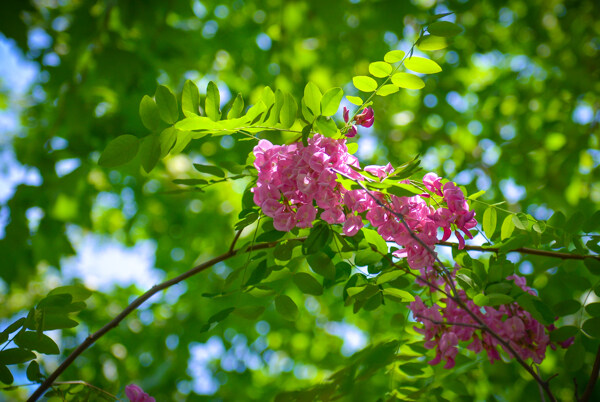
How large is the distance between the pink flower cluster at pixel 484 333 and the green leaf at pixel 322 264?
192 mm

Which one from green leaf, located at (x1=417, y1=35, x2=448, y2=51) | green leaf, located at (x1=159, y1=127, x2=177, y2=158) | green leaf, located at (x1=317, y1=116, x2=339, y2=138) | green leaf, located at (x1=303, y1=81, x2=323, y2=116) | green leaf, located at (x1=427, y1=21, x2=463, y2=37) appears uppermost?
green leaf, located at (x1=427, y1=21, x2=463, y2=37)

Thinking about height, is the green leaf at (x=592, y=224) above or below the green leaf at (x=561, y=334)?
above

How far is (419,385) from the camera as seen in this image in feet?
3.63

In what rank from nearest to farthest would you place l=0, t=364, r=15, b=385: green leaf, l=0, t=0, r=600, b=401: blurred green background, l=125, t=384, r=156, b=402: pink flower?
l=0, t=364, r=15, b=385: green leaf, l=125, t=384, r=156, b=402: pink flower, l=0, t=0, r=600, b=401: blurred green background

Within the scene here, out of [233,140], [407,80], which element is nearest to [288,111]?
[407,80]

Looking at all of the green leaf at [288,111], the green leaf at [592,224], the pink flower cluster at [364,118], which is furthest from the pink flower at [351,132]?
the green leaf at [592,224]

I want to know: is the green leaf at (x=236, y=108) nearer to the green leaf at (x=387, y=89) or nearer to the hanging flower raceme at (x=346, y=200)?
Result: the hanging flower raceme at (x=346, y=200)

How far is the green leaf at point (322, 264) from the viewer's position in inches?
32.4

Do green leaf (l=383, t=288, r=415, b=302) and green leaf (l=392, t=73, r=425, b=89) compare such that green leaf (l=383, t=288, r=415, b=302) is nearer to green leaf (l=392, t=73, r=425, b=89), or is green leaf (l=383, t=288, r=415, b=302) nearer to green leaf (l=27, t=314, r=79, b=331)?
green leaf (l=392, t=73, r=425, b=89)

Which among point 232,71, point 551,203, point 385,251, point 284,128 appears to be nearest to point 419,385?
point 385,251

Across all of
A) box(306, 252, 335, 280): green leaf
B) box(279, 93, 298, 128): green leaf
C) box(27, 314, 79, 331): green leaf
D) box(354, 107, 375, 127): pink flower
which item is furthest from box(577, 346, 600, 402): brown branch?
box(27, 314, 79, 331): green leaf

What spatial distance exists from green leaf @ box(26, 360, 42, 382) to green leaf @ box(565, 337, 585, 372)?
1.03 metres

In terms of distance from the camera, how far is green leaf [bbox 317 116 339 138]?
0.75m

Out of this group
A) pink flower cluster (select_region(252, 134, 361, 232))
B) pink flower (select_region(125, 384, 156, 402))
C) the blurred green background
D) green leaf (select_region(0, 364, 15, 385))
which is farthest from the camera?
the blurred green background
